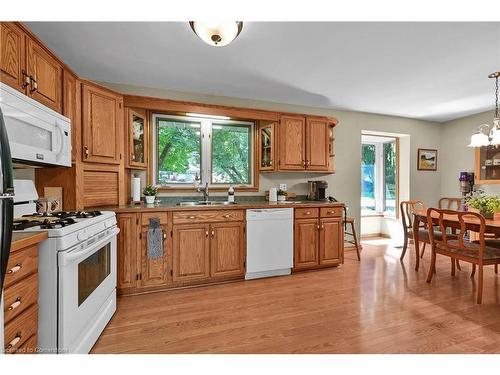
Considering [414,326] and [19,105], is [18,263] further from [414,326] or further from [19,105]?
[414,326]

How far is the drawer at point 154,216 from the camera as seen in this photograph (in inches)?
107

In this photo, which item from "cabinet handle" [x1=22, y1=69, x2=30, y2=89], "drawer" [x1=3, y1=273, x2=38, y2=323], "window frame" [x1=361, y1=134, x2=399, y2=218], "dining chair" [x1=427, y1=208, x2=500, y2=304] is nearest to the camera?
"drawer" [x1=3, y1=273, x2=38, y2=323]

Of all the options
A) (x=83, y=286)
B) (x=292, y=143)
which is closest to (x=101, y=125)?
(x=83, y=286)

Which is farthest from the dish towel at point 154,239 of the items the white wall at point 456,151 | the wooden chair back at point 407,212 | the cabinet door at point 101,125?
the white wall at point 456,151

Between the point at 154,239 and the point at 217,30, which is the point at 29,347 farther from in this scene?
the point at 217,30

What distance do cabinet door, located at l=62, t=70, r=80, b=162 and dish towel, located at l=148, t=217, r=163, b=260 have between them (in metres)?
0.92

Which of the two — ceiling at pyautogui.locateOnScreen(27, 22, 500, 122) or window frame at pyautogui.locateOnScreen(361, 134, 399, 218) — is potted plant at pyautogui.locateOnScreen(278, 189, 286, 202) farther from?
window frame at pyautogui.locateOnScreen(361, 134, 399, 218)

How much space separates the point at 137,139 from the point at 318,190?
258cm

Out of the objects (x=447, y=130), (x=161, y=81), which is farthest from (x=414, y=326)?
(x=447, y=130)

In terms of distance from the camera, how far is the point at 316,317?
7.38 feet

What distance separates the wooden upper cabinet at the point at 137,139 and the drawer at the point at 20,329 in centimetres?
192

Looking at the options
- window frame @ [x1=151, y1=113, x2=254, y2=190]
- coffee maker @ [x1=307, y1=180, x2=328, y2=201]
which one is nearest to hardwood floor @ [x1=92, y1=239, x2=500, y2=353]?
coffee maker @ [x1=307, y1=180, x2=328, y2=201]

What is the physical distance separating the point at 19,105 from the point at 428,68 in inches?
143

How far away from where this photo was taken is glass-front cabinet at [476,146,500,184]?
422 centimetres
